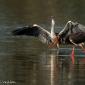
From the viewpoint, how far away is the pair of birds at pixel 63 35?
15.1m

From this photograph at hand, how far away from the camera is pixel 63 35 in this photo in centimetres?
1566

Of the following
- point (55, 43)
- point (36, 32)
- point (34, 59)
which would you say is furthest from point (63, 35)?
point (34, 59)

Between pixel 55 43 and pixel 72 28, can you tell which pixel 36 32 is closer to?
pixel 55 43

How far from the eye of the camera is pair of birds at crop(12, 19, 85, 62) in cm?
1511

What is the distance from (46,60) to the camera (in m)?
14.0

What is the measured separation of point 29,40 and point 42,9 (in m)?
8.46

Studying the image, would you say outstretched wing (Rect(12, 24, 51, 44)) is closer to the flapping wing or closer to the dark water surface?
the dark water surface

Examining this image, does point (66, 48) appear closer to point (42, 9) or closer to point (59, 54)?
point (59, 54)

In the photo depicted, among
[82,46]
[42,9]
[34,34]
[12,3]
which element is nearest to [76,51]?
[82,46]

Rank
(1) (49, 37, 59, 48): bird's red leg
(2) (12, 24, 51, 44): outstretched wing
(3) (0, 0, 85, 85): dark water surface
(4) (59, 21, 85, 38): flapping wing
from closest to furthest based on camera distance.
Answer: (3) (0, 0, 85, 85): dark water surface → (4) (59, 21, 85, 38): flapping wing → (1) (49, 37, 59, 48): bird's red leg → (2) (12, 24, 51, 44): outstretched wing

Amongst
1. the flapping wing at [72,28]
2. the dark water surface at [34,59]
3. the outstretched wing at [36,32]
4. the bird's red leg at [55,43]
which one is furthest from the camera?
the outstretched wing at [36,32]

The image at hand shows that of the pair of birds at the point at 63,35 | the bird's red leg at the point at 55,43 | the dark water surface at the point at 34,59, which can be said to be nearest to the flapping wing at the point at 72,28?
the pair of birds at the point at 63,35

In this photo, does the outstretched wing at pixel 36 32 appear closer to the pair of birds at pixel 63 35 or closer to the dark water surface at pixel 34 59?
the pair of birds at pixel 63 35

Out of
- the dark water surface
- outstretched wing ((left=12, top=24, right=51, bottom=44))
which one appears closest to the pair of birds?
outstretched wing ((left=12, top=24, right=51, bottom=44))
